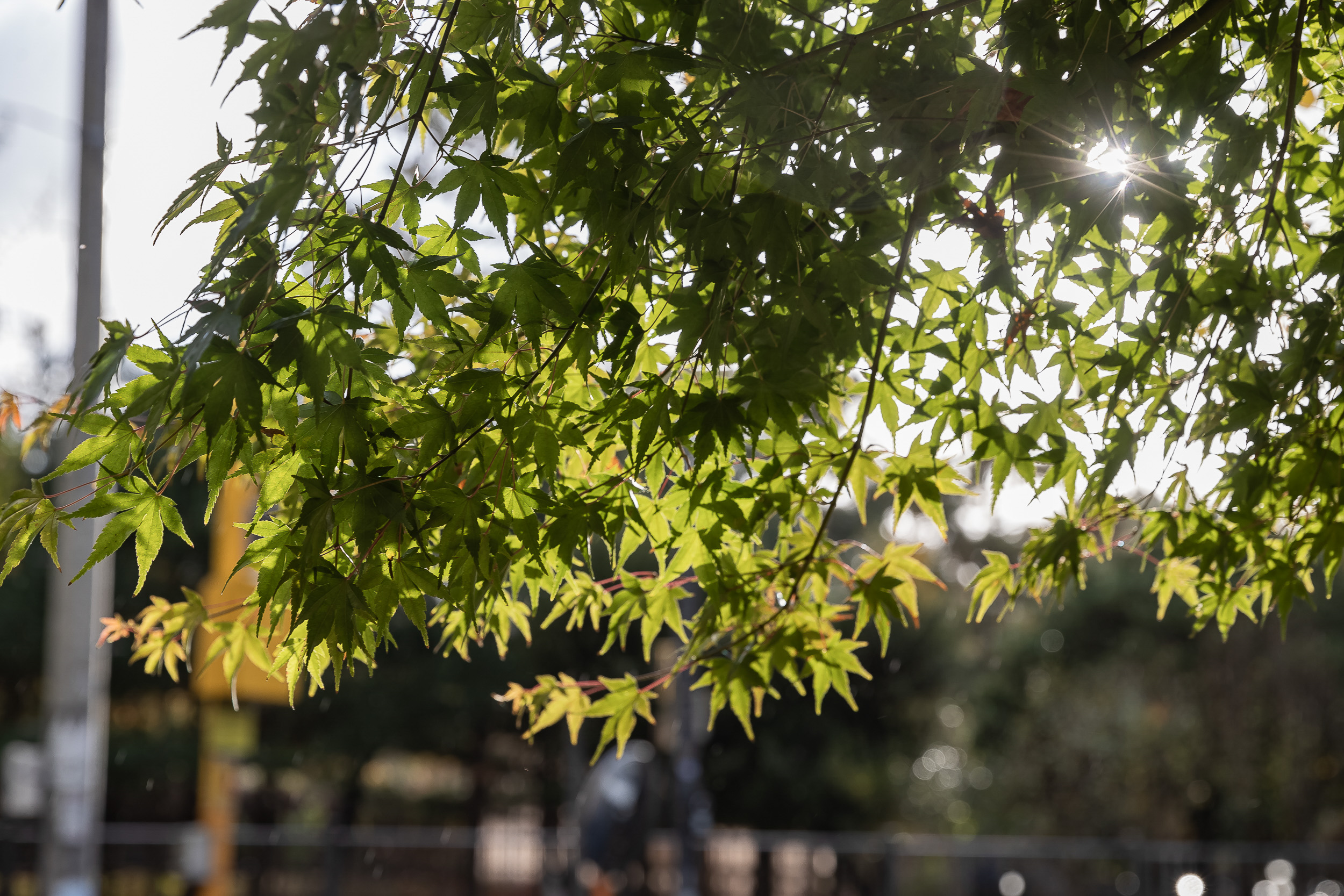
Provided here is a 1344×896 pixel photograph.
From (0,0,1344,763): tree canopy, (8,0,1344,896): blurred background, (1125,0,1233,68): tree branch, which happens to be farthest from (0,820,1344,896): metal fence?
(1125,0,1233,68): tree branch

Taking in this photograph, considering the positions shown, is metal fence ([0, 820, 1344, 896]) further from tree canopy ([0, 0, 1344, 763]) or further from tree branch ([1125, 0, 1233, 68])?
tree branch ([1125, 0, 1233, 68])

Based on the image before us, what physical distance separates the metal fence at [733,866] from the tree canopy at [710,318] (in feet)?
28.2

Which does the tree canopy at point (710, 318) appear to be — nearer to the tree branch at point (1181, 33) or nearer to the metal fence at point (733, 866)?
the tree branch at point (1181, 33)

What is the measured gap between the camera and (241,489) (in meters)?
2.39

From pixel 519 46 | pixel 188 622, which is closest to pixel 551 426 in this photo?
pixel 519 46

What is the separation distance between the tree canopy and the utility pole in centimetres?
301

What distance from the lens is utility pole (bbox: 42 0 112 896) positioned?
4953mm

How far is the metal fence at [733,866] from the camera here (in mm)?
11539

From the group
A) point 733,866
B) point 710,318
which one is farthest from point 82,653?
point 733,866

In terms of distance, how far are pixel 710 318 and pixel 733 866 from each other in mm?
11993

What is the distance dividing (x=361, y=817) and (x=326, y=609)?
1774 centimetres

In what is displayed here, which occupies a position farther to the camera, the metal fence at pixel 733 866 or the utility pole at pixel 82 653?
the metal fence at pixel 733 866

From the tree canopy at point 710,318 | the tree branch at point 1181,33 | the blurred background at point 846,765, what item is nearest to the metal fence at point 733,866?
the blurred background at point 846,765

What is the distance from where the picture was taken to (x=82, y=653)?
17.0 ft
